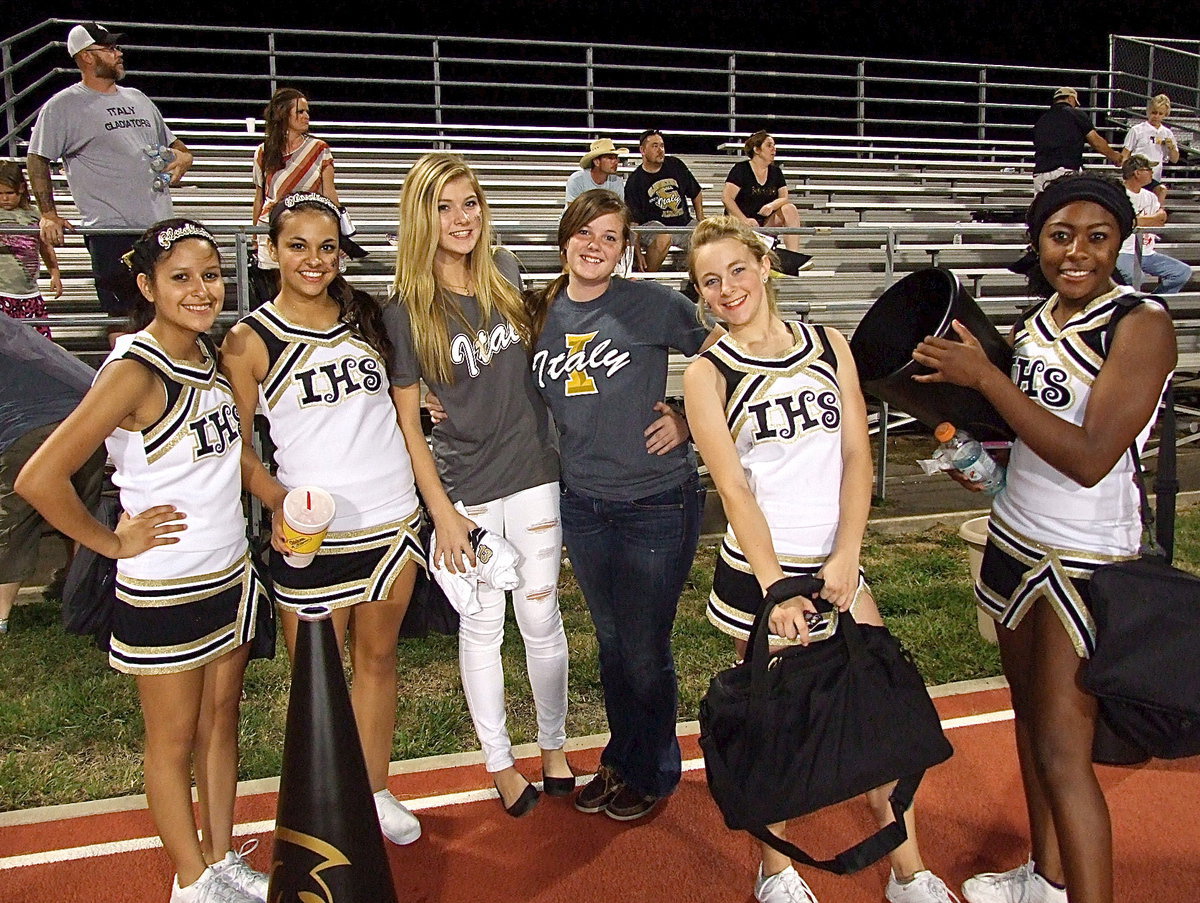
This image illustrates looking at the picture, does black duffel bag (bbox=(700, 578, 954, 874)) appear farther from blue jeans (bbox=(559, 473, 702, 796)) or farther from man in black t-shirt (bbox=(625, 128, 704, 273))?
man in black t-shirt (bbox=(625, 128, 704, 273))

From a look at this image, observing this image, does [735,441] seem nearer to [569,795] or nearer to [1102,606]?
[1102,606]

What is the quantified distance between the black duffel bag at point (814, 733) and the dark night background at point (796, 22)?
1580 centimetres

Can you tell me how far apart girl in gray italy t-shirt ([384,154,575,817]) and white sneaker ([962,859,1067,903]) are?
1.28 metres

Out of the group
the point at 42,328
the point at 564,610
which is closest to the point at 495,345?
the point at 564,610

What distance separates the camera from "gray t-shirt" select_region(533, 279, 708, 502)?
2.83m

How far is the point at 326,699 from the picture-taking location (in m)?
2.20

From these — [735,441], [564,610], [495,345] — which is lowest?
[564,610]

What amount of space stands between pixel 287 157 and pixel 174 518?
3.80 m

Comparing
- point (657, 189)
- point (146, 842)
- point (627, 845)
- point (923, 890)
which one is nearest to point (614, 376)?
point (627, 845)

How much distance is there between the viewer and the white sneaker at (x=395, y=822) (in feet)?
9.71

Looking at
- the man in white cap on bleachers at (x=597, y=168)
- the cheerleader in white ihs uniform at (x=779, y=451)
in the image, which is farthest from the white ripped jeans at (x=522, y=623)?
the man in white cap on bleachers at (x=597, y=168)

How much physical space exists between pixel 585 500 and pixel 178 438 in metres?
1.14

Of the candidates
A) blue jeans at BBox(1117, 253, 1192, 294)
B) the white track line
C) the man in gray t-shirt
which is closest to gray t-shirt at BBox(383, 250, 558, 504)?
the white track line

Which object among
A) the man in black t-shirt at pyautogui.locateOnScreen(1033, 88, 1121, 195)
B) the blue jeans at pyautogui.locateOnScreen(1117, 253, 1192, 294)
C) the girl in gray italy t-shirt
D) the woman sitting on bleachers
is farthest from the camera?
the man in black t-shirt at pyautogui.locateOnScreen(1033, 88, 1121, 195)
